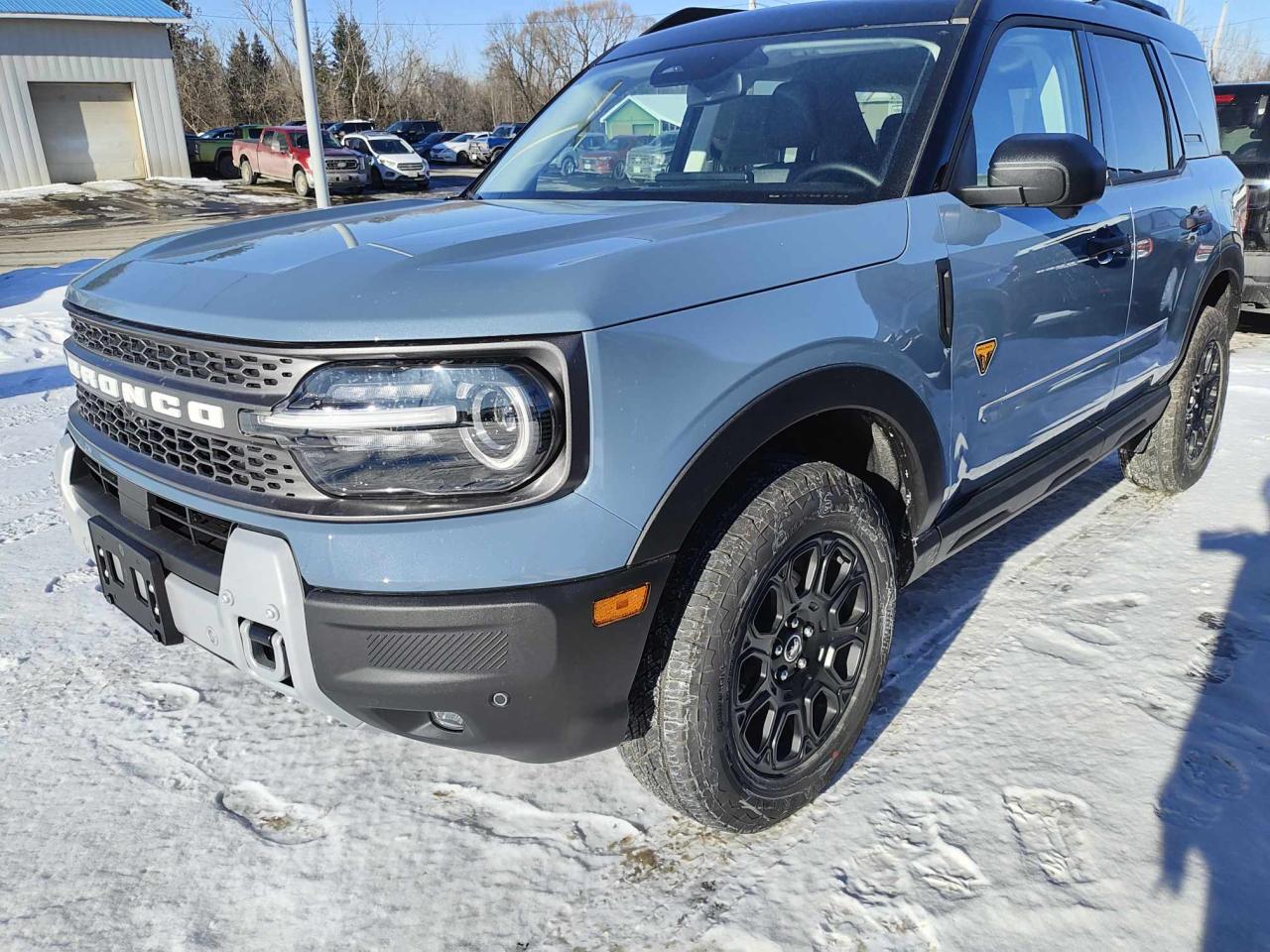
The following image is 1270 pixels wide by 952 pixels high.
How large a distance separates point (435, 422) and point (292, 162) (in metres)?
26.4

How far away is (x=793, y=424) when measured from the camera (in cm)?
207

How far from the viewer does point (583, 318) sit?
1.64 meters

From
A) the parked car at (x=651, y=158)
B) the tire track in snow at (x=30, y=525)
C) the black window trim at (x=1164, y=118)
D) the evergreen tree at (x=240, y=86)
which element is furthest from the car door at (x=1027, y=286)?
the evergreen tree at (x=240, y=86)

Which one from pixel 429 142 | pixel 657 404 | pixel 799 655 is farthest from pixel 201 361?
pixel 429 142

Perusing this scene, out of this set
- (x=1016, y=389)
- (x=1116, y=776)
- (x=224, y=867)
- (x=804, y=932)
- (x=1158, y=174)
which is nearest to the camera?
(x=804, y=932)

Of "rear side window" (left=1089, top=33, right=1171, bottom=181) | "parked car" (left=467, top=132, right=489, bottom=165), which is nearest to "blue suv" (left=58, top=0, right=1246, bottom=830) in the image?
"rear side window" (left=1089, top=33, right=1171, bottom=181)

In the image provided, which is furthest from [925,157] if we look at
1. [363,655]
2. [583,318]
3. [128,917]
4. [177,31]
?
[177,31]

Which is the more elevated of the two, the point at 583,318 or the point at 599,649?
the point at 583,318

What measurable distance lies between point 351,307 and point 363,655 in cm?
61

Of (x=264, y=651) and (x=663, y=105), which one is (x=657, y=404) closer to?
(x=264, y=651)

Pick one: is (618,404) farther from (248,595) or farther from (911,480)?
(911,480)

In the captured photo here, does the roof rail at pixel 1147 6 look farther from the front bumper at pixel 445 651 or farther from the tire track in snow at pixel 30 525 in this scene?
the tire track in snow at pixel 30 525

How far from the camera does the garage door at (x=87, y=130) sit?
79.7 feet

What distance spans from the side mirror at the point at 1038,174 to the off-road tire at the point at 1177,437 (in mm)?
1980
